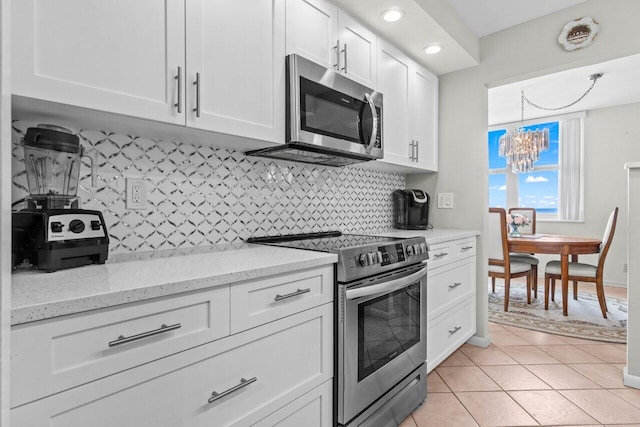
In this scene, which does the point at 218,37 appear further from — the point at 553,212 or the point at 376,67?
the point at 553,212

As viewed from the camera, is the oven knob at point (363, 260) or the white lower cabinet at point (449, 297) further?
the white lower cabinet at point (449, 297)

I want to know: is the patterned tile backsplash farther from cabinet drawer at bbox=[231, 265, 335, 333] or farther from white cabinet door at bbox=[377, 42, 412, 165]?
cabinet drawer at bbox=[231, 265, 335, 333]

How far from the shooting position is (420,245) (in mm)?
1924

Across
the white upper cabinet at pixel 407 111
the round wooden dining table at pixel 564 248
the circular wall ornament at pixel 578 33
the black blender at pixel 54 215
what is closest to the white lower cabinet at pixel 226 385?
the black blender at pixel 54 215

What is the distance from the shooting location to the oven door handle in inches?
56.9

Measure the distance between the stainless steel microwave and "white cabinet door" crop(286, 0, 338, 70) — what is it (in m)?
Result: 0.09

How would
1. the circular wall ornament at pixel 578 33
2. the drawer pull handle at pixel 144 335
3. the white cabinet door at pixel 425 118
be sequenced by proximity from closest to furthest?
the drawer pull handle at pixel 144 335 → the circular wall ornament at pixel 578 33 → the white cabinet door at pixel 425 118

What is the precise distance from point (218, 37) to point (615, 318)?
4.33 metres

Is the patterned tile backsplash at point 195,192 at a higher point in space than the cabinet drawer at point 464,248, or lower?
higher

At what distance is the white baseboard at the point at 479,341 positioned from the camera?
276 centimetres

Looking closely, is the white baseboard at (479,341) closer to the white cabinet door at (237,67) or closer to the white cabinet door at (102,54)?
the white cabinet door at (237,67)

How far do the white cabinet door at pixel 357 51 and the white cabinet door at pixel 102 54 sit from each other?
3.15 feet

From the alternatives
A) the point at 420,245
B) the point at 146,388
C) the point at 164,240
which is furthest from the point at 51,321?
the point at 420,245

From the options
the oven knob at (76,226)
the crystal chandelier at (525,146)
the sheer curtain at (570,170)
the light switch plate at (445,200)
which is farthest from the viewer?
the sheer curtain at (570,170)
